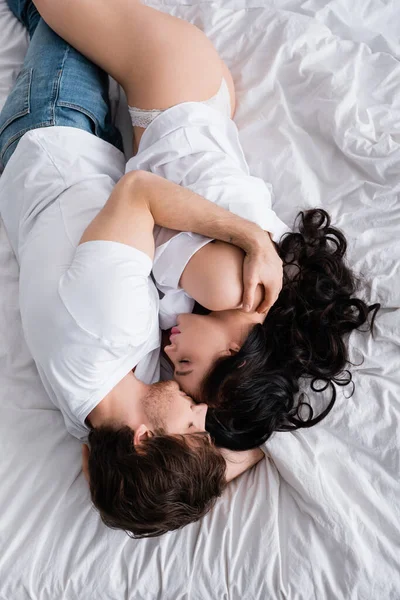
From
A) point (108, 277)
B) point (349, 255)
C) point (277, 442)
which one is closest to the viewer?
point (108, 277)

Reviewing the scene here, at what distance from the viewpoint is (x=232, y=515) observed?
1003 millimetres

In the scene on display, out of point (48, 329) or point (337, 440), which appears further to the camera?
point (337, 440)

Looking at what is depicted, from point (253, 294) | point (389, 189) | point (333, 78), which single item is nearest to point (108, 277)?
point (253, 294)

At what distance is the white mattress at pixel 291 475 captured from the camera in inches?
36.9

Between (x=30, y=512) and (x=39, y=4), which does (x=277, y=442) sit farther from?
(x=39, y=4)

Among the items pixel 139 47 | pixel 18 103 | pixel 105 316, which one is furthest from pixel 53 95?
pixel 105 316

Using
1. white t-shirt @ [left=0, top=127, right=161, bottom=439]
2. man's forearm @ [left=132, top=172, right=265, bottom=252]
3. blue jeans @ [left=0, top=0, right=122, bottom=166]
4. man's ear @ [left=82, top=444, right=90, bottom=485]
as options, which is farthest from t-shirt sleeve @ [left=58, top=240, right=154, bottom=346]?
blue jeans @ [left=0, top=0, right=122, bottom=166]

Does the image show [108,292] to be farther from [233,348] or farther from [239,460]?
[239,460]

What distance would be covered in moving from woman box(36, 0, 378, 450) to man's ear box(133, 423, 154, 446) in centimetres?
13

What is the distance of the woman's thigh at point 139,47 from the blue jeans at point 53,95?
4cm

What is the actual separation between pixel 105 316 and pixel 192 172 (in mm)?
380

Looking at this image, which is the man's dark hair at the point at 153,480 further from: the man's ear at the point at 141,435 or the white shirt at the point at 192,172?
the white shirt at the point at 192,172

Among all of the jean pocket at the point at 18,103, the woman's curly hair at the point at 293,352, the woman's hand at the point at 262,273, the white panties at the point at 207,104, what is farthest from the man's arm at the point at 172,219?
the jean pocket at the point at 18,103

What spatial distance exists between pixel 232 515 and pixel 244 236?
0.50 m
